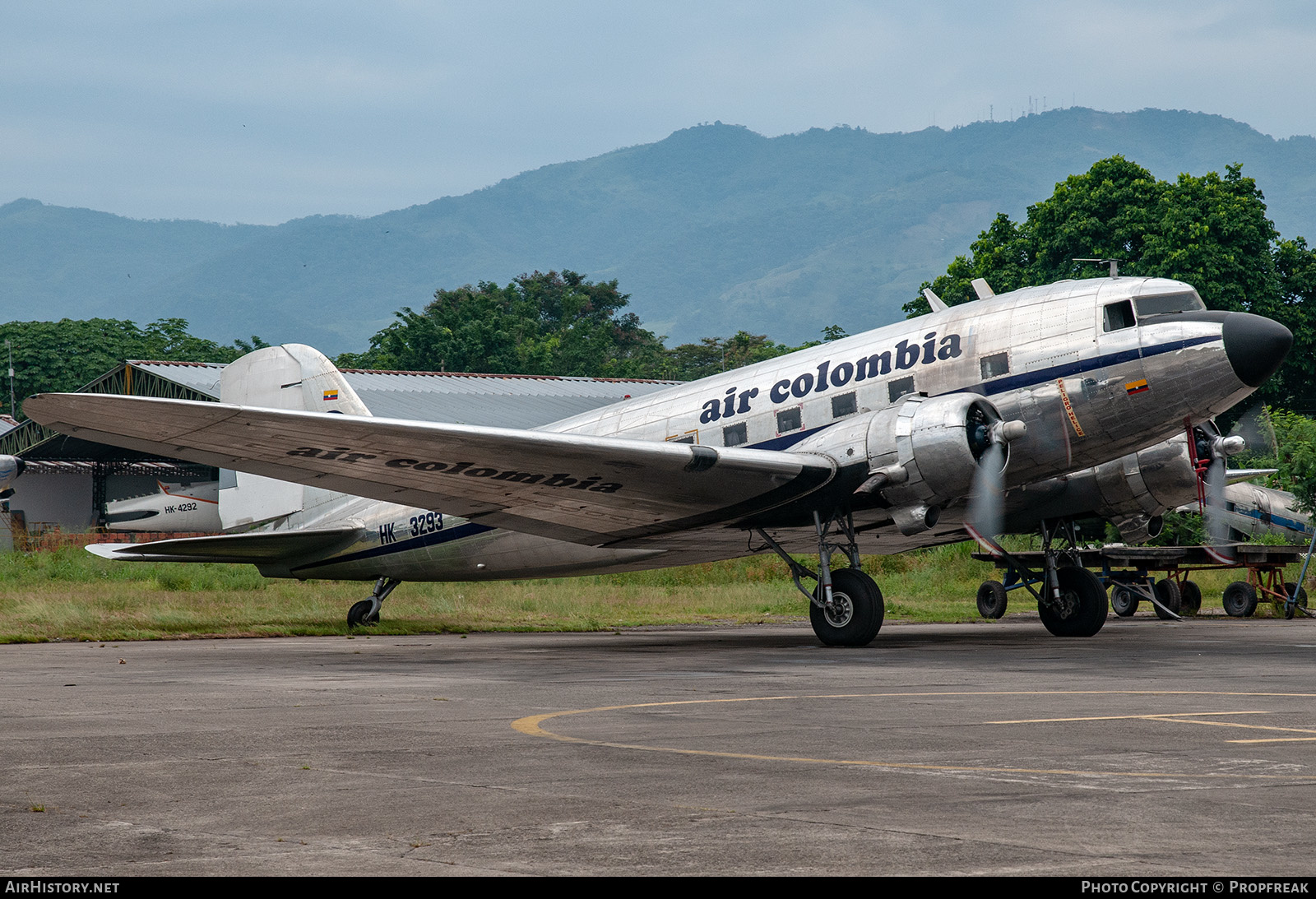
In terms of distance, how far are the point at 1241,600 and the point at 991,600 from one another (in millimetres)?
6261

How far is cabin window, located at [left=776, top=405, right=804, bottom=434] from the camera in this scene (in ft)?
65.5

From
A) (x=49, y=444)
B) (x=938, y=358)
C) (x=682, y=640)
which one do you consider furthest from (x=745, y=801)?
(x=49, y=444)

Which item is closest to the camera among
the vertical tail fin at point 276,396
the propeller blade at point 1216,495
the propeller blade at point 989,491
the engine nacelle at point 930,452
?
the engine nacelle at point 930,452

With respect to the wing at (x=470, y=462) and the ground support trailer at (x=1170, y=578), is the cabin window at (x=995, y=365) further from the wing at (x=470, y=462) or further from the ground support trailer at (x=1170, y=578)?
the ground support trailer at (x=1170, y=578)

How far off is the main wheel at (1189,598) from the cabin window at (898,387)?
18990 millimetres

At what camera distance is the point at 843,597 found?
18.7 meters

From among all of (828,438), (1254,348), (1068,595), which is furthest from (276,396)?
(1254,348)

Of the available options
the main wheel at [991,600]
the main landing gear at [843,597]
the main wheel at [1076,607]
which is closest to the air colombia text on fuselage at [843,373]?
the main landing gear at [843,597]

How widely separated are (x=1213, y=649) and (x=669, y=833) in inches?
586

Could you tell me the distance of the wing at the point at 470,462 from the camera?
52.9 feet

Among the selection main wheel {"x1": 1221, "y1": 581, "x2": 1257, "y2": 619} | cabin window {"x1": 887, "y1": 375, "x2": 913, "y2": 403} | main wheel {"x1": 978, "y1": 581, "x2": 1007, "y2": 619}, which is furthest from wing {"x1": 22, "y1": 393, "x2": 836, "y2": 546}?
main wheel {"x1": 1221, "y1": 581, "x2": 1257, "y2": 619}

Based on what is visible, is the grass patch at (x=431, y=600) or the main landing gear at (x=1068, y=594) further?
the grass patch at (x=431, y=600)

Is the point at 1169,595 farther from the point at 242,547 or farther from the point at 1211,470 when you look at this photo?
the point at 242,547
